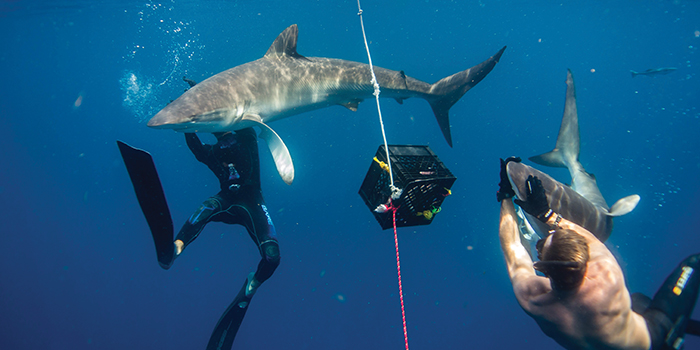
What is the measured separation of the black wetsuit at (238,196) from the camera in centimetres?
531

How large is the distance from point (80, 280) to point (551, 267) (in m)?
26.6

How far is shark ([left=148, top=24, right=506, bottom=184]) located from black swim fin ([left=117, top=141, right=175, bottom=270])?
53 cm

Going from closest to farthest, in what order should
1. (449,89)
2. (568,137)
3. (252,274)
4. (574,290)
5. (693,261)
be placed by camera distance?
(574,290), (693,261), (252,274), (568,137), (449,89)

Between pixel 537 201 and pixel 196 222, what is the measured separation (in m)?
5.85

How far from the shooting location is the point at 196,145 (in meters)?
5.35

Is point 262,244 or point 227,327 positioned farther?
point 227,327

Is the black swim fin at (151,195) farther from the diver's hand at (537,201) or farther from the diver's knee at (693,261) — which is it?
the diver's knee at (693,261)

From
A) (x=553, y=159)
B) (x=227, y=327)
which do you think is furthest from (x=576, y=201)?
(x=227, y=327)

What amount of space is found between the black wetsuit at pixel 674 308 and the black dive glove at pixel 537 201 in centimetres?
157

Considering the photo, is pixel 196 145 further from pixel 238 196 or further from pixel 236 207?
pixel 236 207

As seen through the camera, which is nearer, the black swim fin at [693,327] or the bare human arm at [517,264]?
the bare human arm at [517,264]

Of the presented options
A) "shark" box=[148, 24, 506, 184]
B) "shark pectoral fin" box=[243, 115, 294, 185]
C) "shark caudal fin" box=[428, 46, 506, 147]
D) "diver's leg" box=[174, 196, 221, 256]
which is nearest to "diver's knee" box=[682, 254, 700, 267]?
"shark caudal fin" box=[428, 46, 506, 147]

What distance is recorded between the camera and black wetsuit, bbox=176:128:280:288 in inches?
209

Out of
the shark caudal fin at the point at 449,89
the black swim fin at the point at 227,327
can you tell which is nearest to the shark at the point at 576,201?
the shark caudal fin at the point at 449,89
